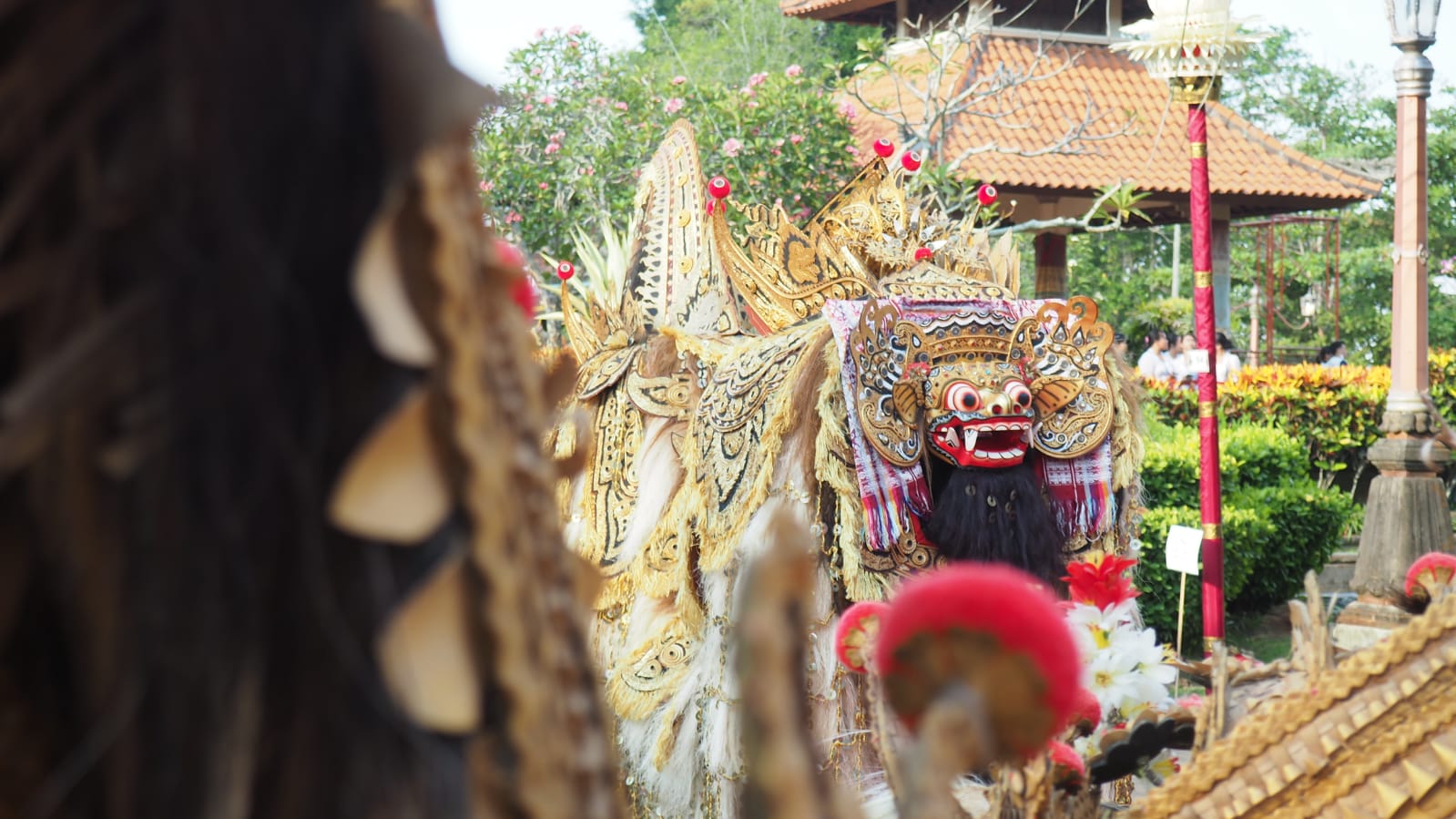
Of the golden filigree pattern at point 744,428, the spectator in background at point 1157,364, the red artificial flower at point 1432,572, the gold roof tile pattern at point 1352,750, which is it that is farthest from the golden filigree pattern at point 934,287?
the spectator in background at point 1157,364

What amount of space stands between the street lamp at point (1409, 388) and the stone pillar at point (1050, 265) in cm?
655

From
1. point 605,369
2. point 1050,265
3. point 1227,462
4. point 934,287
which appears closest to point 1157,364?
point 1050,265

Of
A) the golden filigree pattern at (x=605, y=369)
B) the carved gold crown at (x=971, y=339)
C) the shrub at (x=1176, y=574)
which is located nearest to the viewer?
the carved gold crown at (x=971, y=339)

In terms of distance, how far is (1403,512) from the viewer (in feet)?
23.2

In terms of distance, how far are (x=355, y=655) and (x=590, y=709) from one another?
12cm

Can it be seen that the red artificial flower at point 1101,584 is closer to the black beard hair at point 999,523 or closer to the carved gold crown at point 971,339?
the black beard hair at point 999,523

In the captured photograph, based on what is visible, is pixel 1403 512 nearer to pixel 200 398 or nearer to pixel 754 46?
pixel 200 398

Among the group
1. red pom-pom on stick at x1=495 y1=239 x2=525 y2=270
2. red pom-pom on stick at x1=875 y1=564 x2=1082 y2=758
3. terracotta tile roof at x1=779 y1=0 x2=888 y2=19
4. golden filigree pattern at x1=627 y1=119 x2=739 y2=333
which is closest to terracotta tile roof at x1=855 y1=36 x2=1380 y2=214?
terracotta tile roof at x1=779 y1=0 x2=888 y2=19

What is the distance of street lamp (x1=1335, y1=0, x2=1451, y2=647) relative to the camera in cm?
703

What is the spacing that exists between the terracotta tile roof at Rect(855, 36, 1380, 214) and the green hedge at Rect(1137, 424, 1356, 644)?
4674 millimetres

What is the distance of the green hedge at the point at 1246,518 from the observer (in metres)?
7.62

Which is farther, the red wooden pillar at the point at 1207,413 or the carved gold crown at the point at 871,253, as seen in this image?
the red wooden pillar at the point at 1207,413

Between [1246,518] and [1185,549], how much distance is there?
4.44 m

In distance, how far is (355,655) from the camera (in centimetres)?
55
